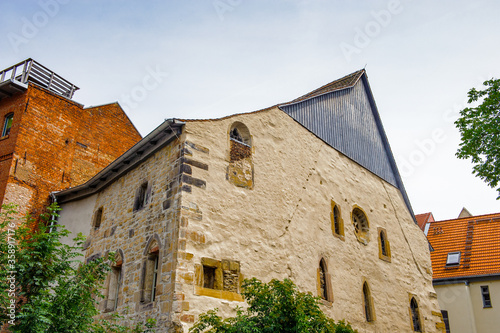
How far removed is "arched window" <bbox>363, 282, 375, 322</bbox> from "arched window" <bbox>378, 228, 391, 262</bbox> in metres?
1.64

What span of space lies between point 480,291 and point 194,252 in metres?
15.1

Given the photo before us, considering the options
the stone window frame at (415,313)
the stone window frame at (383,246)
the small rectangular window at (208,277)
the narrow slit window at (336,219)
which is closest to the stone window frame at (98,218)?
the small rectangular window at (208,277)

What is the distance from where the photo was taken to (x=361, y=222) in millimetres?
16500

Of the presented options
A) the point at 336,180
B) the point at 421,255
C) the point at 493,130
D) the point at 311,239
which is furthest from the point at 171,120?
the point at 421,255

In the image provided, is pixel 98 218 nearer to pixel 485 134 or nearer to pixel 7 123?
pixel 7 123

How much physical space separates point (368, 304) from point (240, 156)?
6.35 metres

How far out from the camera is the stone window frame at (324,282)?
13.3 meters

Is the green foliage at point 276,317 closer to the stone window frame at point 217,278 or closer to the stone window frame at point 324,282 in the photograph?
the stone window frame at point 217,278

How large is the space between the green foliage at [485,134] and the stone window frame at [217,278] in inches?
276

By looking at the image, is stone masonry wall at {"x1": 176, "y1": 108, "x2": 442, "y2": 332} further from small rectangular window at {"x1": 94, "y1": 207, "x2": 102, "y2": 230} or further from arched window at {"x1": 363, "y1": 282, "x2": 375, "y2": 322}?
small rectangular window at {"x1": 94, "y1": 207, "x2": 102, "y2": 230}

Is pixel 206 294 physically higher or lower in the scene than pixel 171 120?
lower

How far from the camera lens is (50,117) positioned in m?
17.8

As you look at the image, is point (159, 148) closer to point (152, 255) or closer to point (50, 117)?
point (152, 255)

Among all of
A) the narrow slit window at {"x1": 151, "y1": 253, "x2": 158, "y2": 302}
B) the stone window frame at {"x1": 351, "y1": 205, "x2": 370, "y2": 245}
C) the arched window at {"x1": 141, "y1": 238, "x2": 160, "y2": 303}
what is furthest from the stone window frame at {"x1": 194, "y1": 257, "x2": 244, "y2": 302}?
the stone window frame at {"x1": 351, "y1": 205, "x2": 370, "y2": 245}
